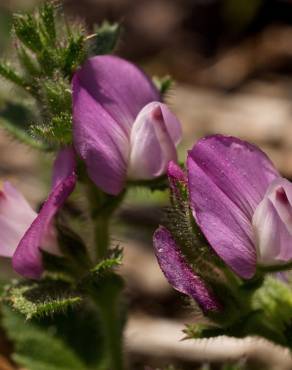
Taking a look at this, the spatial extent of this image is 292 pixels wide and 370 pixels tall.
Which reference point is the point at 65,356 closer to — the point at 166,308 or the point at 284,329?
the point at 284,329

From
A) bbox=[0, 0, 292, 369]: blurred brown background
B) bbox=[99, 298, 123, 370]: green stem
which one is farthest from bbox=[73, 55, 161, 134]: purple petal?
bbox=[0, 0, 292, 369]: blurred brown background

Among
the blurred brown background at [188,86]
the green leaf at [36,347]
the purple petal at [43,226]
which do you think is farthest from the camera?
the blurred brown background at [188,86]

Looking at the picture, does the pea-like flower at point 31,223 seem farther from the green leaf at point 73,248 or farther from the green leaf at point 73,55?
the green leaf at point 73,55

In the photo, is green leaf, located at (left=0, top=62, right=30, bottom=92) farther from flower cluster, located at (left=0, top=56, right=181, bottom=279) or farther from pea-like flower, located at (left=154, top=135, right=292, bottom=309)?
pea-like flower, located at (left=154, top=135, right=292, bottom=309)

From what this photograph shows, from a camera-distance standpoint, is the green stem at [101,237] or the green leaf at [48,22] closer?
the green leaf at [48,22]

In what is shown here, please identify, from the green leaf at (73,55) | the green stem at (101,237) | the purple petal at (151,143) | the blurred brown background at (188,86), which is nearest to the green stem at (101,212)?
the green stem at (101,237)

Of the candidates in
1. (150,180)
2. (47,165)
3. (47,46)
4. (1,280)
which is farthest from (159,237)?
(47,165)
